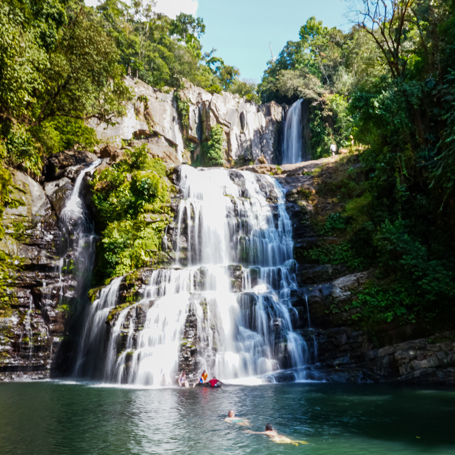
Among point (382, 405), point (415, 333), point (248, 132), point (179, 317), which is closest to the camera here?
point (382, 405)

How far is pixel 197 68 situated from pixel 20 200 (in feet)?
100

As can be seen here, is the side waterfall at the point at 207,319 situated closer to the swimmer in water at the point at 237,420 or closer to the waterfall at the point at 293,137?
the swimmer in water at the point at 237,420

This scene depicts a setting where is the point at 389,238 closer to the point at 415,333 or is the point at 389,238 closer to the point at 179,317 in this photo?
the point at 415,333

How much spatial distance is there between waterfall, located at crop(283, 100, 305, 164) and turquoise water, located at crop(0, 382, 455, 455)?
2524 centimetres

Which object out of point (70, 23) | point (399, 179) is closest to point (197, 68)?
point (70, 23)

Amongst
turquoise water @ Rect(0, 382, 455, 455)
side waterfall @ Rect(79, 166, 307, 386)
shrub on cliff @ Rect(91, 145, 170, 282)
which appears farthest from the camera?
shrub on cliff @ Rect(91, 145, 170, 282)

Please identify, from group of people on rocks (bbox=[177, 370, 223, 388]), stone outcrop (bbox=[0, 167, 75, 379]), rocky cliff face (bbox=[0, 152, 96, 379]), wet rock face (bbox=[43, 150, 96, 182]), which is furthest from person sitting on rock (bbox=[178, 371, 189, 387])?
wet rock face (bbox=[43, 150, 96, 182])

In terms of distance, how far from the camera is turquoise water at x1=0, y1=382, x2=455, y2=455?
17.9 feet

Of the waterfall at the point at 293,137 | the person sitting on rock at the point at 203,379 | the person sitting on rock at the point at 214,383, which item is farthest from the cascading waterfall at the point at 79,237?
the waterfall at the point at 293,137

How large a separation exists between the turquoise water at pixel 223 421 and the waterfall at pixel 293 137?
25237mm

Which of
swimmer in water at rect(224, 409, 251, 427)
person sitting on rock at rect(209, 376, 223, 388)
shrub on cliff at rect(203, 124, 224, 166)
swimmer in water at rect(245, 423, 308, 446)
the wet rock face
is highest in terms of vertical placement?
shrub on cliff at rect(203, 124, 224, 166)

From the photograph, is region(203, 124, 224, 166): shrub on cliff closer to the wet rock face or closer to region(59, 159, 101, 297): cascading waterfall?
the wet rock face

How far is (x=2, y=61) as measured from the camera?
1359 centimetres

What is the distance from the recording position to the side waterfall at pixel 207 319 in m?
11.8
